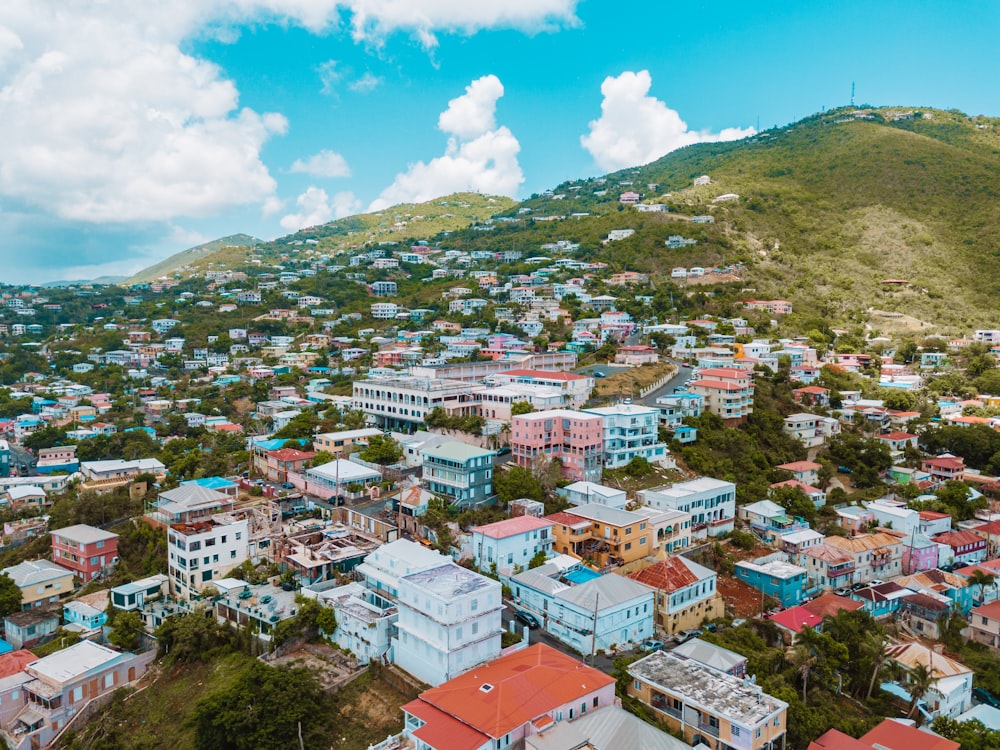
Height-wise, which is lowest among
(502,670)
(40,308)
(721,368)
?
(502,670)

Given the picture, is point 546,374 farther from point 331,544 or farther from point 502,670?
point 502,670

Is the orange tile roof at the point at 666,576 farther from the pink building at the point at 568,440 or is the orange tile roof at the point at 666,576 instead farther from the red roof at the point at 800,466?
the red roof at the point at 800,466

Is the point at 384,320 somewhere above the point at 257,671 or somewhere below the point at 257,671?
above

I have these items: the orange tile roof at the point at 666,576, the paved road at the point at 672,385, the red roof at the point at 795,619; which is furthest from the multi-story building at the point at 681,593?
the paved road at the point at 672,385

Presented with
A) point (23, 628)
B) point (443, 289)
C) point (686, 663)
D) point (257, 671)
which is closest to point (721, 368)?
point (686, 663)

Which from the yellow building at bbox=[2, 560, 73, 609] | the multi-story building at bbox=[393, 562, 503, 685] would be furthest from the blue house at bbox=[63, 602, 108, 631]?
the multi-story building at bbox=[393, 562, 503, 685]
